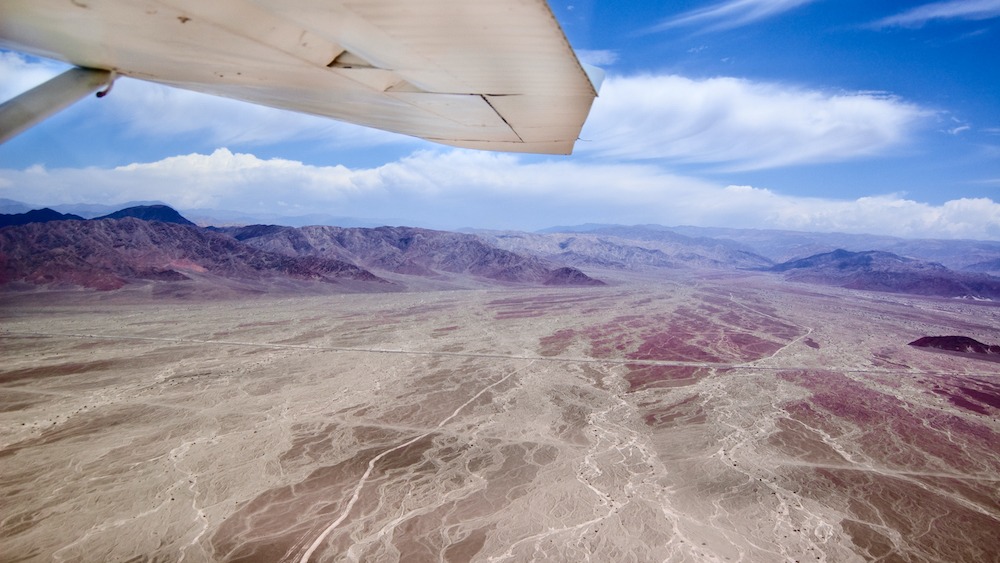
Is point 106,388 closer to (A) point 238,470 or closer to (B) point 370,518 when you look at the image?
(A) point 238,470

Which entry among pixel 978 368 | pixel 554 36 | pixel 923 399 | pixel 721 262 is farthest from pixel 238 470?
pixel 721 262

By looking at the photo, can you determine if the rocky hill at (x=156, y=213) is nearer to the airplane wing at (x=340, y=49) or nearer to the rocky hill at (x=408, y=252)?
the rocky hill at (x=408, y=252)

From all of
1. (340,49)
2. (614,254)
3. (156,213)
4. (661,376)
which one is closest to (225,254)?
(156,213)

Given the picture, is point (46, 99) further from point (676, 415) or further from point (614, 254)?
point (614, 254)

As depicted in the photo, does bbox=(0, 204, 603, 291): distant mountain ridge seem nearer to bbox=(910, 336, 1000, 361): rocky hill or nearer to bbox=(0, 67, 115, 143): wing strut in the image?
bbox=(910, 336, 1000, 361): rocky hill

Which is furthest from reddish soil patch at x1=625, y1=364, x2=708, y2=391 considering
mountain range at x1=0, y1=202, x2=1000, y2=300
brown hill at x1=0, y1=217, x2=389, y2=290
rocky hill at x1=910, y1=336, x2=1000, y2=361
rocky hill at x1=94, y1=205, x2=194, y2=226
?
rocky hill at x1=94, y1=205, x2=194, y2=226
